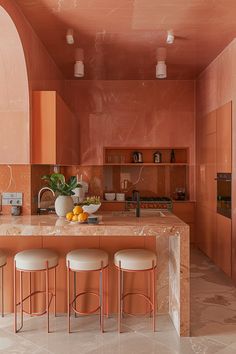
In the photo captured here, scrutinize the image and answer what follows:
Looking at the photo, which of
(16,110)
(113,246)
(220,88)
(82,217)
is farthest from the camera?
(220,88)

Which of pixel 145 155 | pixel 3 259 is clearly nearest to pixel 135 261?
pixel 3 259

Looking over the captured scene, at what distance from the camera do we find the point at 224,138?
14.1 feet

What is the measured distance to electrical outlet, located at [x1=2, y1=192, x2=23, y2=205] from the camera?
3.44 m

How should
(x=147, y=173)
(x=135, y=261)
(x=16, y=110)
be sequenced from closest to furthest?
1. (x=135, y=261)
2. (x=16, y=110)
3. (x=147, y=173)

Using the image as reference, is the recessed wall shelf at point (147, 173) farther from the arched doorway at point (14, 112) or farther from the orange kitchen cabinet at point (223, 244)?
the arched doorway at point (14, 112)

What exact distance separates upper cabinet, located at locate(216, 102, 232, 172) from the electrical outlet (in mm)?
2490

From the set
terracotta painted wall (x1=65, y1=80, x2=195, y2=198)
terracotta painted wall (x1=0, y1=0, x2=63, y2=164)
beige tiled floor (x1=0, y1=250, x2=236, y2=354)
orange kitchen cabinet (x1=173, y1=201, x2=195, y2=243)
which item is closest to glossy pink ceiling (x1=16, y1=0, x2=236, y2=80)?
terracotta painted wall (x1=0, y1=0, x2=63, y2=164)

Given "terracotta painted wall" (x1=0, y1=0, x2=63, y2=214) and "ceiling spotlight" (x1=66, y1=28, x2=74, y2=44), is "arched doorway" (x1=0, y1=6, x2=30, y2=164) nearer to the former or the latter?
"terracotta painted wall" (x1=0, y1=0, x2=63, y2=214)

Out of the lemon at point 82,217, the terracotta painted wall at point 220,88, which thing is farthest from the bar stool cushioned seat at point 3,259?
the terracotta painted wall at point 220,88

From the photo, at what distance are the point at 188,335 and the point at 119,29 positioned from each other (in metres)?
3.17

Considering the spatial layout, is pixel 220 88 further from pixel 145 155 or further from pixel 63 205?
pixel 63 205

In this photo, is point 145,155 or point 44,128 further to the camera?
point 145,155

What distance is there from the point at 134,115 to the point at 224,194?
7.46 feet

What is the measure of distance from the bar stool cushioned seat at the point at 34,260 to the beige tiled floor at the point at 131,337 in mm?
587
